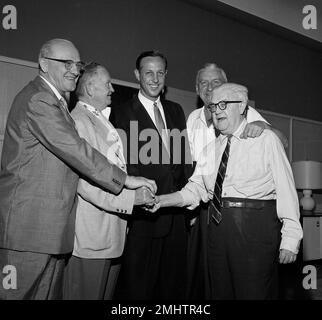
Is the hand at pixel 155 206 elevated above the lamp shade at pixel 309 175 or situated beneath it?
situated beneath

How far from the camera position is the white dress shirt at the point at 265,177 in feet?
6.89

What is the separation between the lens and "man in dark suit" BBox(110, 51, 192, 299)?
2.57m

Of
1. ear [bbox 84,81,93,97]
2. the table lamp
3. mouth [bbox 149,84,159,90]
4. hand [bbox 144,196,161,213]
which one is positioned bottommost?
hand [bbox 144,196,161,213]

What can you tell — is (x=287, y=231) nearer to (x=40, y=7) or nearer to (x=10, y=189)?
(x=10, y=189)

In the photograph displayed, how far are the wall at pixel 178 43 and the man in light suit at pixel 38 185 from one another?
1572mm

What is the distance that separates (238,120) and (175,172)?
60 cm

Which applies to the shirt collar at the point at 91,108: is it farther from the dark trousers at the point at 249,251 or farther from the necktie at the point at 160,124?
the dark trousers at the point at 249,251

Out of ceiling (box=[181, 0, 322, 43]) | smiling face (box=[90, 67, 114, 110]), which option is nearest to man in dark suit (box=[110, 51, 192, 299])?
smiling face (box=[90, 67, 114, 110])

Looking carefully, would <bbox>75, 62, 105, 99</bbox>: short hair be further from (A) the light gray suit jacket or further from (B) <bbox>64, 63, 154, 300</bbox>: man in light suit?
(A) the light gray suit jacket

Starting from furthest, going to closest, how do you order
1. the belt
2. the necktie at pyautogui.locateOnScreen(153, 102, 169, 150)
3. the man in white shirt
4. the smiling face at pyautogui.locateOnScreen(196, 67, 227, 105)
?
1. the smiling face at pyautogui.locateOnScreen(196, 67, 227, 105)
2. the man in white shirt
3. the necktie at pyautogui.locateOnScreen(153, 102, 169, 150)
4. the belt

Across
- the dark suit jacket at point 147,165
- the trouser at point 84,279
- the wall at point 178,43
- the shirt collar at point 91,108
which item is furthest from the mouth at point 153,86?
the wall at point 178,43

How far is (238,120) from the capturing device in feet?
7.58
